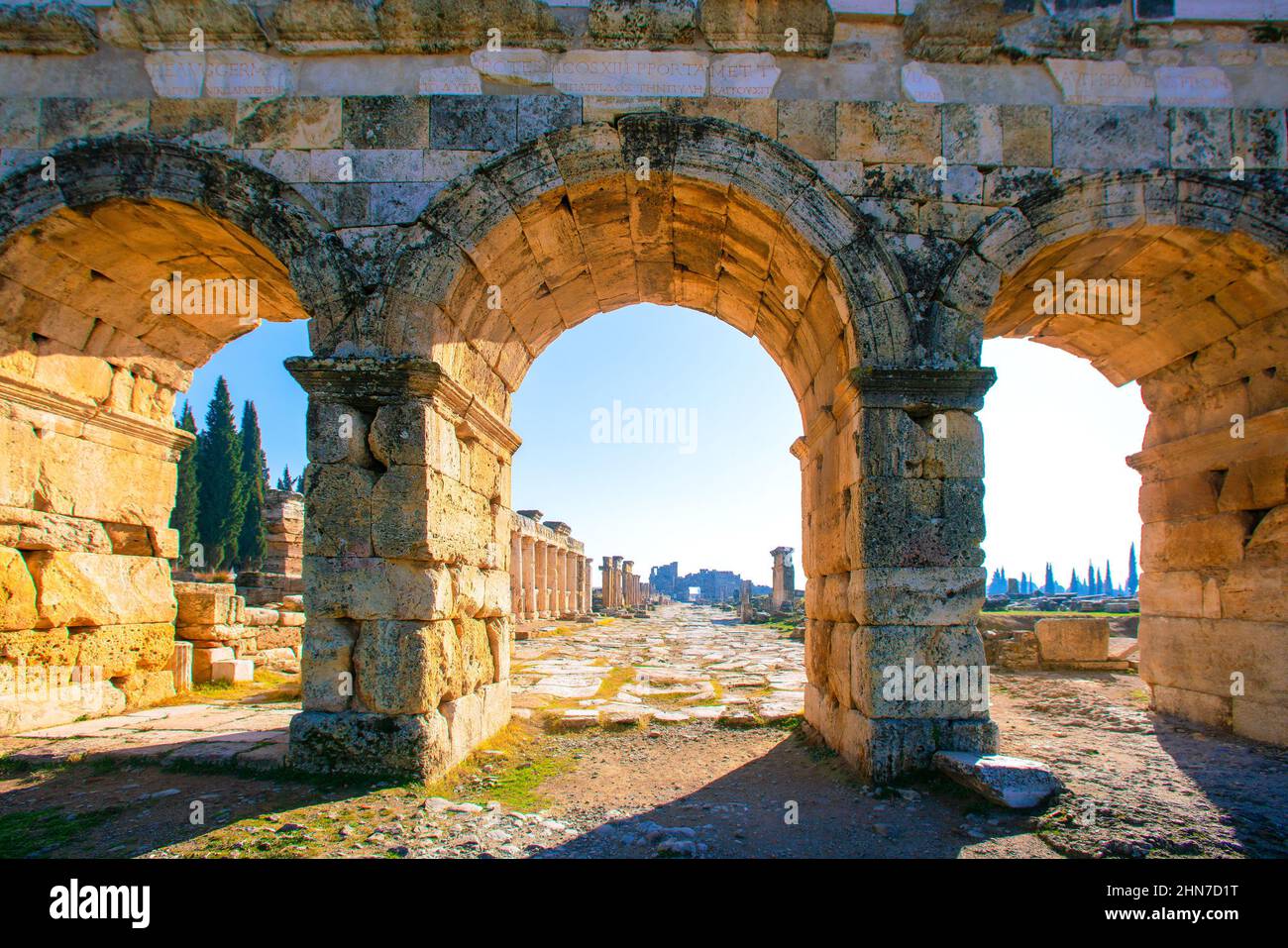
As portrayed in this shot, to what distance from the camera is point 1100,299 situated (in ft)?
19.7

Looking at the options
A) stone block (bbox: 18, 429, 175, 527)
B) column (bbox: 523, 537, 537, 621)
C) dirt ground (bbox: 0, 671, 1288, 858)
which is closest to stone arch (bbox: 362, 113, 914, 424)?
dirt ground (bbox: 0, 671, 1288, 858)

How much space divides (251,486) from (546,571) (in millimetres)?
19289

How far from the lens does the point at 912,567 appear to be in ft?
15.0

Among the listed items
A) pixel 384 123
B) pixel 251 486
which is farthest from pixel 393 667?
pixel 251 486

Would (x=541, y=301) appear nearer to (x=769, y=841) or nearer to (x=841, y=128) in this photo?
(x=841, y=128)

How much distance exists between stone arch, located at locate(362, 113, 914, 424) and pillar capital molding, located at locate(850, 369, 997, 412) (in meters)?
0.13

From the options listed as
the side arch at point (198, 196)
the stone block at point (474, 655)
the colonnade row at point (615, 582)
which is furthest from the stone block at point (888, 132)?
the colonnade row at point (615, 582)

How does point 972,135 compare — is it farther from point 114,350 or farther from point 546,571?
point 546,571

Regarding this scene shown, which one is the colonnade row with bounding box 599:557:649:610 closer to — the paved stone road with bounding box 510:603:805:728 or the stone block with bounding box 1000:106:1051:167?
the paved stone road with bounding box 510:603:805:728

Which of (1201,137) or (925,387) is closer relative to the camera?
(925,387)

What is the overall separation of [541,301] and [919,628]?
3.92 metres

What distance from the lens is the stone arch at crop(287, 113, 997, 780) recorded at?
450cm

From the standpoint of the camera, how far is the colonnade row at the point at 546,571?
60.7ft
